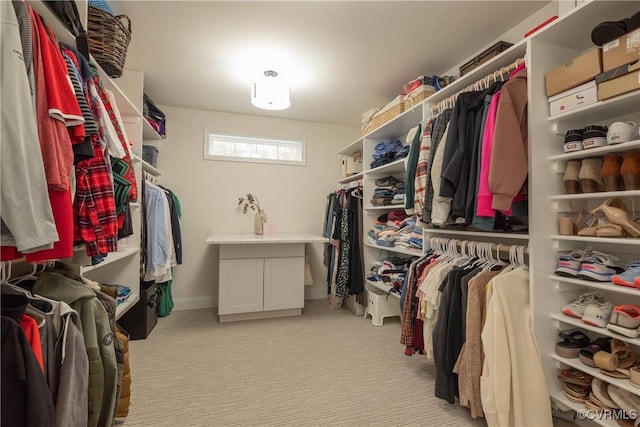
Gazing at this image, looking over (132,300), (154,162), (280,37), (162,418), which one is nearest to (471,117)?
(280,37)

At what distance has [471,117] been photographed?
1643 millimetres

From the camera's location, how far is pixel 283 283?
10.2 feet

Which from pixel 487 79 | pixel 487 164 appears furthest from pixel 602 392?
pixel 487 79

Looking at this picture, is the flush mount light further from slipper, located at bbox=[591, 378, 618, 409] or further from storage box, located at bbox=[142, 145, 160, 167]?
slipper, located at bbox=[591, 378, 618, 409]

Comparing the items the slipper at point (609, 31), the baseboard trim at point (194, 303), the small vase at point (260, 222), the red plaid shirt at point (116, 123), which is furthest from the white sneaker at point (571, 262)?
the baseboard trim at point (194, 303)

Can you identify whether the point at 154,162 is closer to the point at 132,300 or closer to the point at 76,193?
the point at 132,300

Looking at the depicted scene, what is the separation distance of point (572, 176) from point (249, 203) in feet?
10.4

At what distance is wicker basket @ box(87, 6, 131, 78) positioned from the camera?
164 centimetres

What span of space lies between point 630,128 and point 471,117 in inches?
25.1

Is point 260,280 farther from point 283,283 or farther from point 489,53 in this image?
point 489,53

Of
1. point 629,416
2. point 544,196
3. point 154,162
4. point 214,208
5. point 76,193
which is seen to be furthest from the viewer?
point 214,208

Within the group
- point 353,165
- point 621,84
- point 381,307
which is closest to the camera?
point 621,84

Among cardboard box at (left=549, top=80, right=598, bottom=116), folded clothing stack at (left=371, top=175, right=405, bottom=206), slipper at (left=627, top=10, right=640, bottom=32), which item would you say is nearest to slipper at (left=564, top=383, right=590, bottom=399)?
cardboard box at (left=549, top=80, right=598, bottom=116)

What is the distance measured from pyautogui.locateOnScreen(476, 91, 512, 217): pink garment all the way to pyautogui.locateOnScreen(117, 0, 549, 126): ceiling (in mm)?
849
